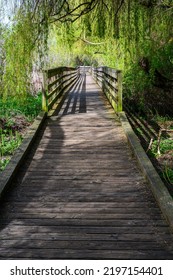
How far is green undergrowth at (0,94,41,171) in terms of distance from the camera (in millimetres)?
8338

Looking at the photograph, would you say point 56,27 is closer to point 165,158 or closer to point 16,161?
point 16,161

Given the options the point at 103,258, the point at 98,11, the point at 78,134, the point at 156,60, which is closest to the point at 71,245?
the point at 103,258

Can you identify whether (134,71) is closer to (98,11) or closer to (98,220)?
(98,11)

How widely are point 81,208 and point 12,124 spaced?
21.0 ft

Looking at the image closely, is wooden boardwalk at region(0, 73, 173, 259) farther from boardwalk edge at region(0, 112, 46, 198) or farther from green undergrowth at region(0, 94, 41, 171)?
green undergrowth at region(0, 94, 41, 171)

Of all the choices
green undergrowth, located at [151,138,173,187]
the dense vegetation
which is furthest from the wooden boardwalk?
the dense vegetation

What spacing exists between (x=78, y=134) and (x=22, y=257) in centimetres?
516

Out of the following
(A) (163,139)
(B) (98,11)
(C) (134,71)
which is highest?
(B) (98,11)

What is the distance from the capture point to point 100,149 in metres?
7.34

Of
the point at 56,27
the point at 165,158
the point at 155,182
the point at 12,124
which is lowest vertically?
the point at 165,158

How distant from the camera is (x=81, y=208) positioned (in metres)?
4.66

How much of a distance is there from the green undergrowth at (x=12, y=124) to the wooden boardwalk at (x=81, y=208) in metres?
0.88

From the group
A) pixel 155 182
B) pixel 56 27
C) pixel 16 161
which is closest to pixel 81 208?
pixel 155 182

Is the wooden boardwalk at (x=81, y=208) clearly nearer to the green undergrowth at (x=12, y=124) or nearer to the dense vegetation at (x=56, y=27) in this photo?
the green undergrowth at (x=12, y=124)
